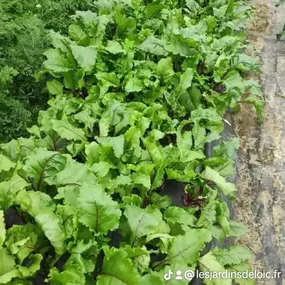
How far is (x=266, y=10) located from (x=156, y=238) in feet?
13.1

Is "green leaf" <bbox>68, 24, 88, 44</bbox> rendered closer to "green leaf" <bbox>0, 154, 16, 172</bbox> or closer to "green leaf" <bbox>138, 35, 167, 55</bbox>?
"green leaf" <bbox>138, 35, 167, 55</bbox>

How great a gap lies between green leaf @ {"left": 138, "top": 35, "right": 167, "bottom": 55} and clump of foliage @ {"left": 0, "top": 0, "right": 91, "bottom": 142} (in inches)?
30.3

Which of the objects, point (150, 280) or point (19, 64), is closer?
point (150, 280)

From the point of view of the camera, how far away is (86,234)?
2502mm

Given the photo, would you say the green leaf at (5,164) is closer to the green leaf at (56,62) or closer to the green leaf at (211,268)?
the green leaf at (56,62)

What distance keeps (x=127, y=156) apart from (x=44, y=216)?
2.53ft

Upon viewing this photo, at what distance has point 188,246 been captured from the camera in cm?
258

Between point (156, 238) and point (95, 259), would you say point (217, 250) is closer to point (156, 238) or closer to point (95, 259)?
point (156, 238)

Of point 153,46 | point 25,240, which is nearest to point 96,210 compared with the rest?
point 25,240

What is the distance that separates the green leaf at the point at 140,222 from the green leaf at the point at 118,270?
26 centimetres

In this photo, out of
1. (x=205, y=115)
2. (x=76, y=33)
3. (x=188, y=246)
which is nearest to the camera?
(x=188, y=246)

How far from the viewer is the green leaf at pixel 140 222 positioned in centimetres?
260

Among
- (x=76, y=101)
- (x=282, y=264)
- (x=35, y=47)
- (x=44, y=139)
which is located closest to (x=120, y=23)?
(x=35, y=47)

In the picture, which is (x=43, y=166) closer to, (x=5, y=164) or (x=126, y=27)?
(x=5, y=164)
